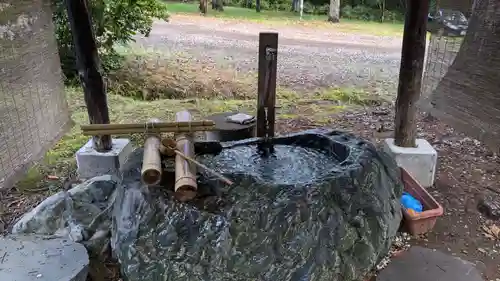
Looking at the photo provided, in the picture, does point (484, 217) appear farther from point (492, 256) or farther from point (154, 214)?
point (154, 214)

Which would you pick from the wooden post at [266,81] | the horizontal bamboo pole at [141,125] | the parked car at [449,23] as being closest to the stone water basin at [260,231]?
the horizontal bamboo pole at [141,125]

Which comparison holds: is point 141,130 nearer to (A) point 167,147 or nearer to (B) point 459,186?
(A) point 167,147

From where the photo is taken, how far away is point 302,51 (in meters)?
9.58

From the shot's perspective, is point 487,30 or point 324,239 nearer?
point 324,239

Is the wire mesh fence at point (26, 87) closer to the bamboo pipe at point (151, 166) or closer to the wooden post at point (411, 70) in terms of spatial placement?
the bamboo pipe at point (151, 166)

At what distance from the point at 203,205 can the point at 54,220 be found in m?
1.18

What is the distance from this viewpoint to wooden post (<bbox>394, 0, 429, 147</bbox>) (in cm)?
341

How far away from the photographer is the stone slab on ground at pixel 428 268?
2566 millimetres

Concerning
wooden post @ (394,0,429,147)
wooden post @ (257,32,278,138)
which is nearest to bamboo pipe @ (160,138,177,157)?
wooden post @ (257,32,278,138)

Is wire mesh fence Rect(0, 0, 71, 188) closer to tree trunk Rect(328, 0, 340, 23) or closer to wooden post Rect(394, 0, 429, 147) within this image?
wooden post Rect(394, 0, 429, 147)

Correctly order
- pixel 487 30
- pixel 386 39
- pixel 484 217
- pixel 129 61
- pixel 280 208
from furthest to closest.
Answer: pixel 386 39
pixel 129 61
pixel 487 30
pixel 484 217
pixel 280 208

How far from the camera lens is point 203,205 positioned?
2420mm

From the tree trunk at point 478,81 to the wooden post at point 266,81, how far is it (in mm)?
1850

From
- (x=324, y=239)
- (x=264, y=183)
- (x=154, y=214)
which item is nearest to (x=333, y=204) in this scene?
(x=324, y=239)
